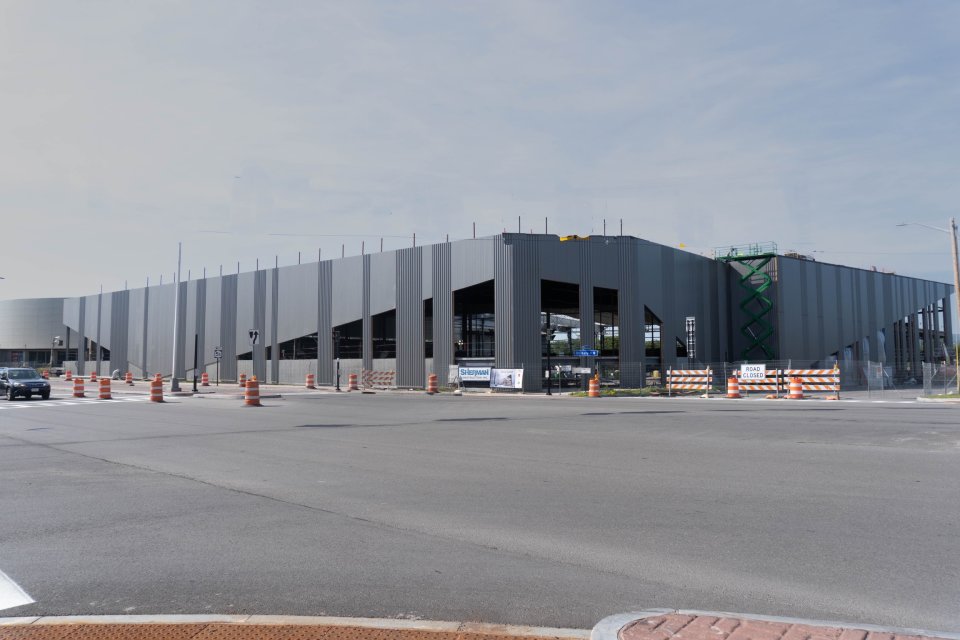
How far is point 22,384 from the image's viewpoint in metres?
35.3

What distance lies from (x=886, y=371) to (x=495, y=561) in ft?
179

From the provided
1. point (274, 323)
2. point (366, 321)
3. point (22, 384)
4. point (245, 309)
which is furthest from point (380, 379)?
point (22, 384)

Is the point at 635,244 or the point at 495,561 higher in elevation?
the point at 635,244

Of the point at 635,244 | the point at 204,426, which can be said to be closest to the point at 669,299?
the point at 635,244

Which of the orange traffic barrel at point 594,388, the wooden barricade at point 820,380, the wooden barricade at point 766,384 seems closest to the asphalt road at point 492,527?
the wooden barricade at point 820,380

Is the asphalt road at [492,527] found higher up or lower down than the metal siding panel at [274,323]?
lower down

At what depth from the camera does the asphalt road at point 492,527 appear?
5602 millimetres

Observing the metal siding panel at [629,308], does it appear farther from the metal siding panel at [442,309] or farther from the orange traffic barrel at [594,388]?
the metal siding panel at [442,309]

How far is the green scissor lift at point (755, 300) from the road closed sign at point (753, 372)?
780 inches

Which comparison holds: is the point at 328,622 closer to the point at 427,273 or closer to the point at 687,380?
the point at 687,380

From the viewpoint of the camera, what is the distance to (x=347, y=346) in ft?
186

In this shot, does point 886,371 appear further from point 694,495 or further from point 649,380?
point 694,495

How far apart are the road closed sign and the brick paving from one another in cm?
3523

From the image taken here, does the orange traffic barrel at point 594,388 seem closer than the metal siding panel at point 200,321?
Yes
